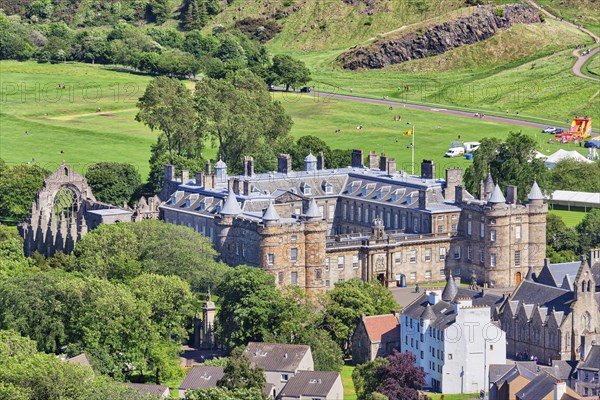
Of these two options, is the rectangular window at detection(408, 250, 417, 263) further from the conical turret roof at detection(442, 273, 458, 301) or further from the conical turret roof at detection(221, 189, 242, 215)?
the conical turret roof at detection(442, 273, 458, 301)

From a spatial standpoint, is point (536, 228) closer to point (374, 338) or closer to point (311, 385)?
point (374, 338)

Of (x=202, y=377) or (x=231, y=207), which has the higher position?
(x=231, y=207)

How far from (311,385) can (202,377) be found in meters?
8.08

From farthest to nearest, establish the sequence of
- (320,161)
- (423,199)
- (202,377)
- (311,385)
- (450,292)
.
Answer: (320,161) < (423,199) < (450,292) < (202,377) < (311,385)

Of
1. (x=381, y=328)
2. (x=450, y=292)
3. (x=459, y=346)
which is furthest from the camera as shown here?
(x=381, y=328)

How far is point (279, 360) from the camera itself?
133625mm

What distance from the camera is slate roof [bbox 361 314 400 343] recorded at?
142m

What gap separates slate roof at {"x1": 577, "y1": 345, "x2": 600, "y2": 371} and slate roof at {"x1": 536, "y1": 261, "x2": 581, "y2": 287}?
1649cm

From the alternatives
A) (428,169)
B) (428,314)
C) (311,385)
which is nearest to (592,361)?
(428,314)

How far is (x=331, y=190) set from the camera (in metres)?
185

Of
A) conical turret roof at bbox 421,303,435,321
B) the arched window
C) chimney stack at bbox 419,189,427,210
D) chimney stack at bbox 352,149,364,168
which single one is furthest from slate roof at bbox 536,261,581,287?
the arched window

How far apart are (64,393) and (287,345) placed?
69.1 ft

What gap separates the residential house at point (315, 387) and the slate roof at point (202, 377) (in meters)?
4.72

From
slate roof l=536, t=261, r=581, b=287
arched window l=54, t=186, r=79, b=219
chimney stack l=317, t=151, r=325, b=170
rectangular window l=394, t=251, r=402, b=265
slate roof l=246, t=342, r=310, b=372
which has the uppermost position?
chimney stack l=317, t=151, r=325, b=170
